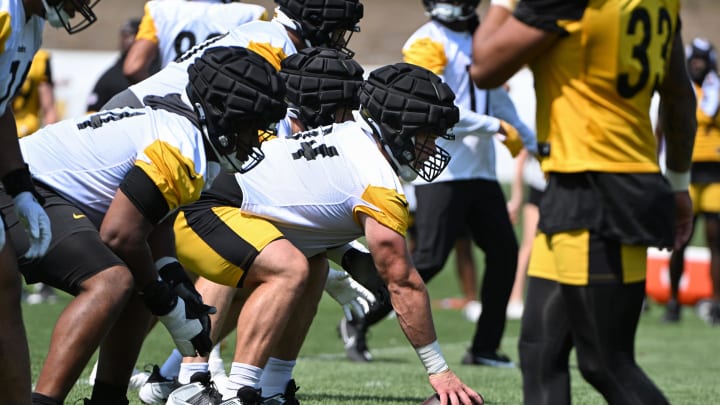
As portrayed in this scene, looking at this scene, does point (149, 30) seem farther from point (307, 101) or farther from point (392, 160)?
point (392, 160)

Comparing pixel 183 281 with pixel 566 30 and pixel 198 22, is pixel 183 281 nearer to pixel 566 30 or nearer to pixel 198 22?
pixel 566 30

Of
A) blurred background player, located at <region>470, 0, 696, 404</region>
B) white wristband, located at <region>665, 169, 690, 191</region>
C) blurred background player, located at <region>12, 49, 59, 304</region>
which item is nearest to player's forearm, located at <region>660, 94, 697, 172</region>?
white wristband, located at <region>665, 169, 690, 191</region>

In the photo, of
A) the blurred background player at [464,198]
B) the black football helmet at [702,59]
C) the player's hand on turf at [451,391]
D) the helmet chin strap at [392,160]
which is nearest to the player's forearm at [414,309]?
the player's hand on turf at [451,391]

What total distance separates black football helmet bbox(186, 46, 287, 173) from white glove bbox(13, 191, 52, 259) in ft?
2.30

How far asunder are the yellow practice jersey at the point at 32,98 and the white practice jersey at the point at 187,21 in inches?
157

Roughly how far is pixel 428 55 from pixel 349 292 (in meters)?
2.40

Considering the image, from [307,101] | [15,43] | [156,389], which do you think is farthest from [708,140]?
[15,43]

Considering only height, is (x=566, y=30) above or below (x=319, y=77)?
above

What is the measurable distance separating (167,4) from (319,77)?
225cm

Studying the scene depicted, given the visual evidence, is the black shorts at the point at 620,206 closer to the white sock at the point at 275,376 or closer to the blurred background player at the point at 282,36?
the white sock at the point at 275,376

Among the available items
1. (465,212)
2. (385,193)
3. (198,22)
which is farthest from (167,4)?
(385,193)

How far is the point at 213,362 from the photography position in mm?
6035

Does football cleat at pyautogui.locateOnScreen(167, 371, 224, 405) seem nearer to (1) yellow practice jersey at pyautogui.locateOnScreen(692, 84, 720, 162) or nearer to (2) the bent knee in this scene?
(2) the bent knee

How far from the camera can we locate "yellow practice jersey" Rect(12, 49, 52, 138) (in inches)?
434
